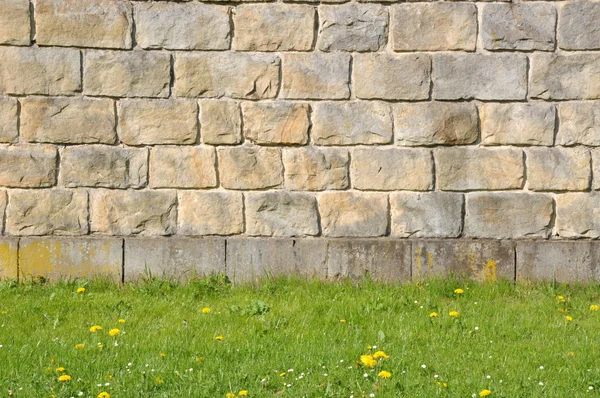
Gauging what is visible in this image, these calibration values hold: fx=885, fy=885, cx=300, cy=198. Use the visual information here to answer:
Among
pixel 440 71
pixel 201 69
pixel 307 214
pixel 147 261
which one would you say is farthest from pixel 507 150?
pixel 147 261

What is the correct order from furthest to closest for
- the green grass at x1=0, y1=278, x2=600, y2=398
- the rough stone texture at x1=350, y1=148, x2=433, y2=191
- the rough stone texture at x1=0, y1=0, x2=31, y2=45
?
the rough stone texture at x1=350, y1=148, x2=433, y2=191
the rough stone texture at x1=0, y1=0, x2=31, y2=45
the green grass at x1=0, y1=278, x2=600, y2=398

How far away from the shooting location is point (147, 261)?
24.0 feet

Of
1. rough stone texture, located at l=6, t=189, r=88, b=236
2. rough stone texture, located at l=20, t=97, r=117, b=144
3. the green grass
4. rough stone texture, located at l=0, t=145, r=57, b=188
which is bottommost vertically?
the green grass

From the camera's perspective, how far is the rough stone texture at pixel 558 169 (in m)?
7.32

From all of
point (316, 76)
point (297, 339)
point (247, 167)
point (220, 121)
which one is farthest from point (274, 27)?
point (297, 339)

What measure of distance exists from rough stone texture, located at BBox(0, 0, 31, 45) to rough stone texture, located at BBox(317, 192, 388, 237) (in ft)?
9.14

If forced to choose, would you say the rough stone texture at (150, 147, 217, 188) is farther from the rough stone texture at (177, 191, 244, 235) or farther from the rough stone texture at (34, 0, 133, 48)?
the rough stone texture at (34, 0, 133, 48)

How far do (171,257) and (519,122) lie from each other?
3.09 meters

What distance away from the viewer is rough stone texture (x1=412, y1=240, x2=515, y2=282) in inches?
288

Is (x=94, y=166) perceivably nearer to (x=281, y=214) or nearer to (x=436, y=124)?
(x=281, y=214)

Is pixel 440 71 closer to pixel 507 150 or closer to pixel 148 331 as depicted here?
pixel 507 150

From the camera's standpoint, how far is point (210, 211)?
24.1 feet

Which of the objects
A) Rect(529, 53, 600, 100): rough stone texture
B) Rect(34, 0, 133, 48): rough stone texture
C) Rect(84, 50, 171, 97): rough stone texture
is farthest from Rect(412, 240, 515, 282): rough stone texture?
Rect(34, 0, 133, 48): rough stone texture

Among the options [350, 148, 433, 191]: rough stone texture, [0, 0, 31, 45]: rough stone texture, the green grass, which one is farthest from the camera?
[350, 148, 433, 191]: rough stone texture
